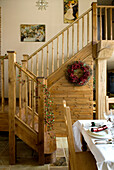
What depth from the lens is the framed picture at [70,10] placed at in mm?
5855

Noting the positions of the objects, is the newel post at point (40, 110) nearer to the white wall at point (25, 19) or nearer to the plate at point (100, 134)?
the plate at point (100, 134)

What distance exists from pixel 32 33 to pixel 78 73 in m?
2.63

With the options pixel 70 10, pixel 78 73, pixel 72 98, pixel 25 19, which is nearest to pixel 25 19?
pixel 25 19

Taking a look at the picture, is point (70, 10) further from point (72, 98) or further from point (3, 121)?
point (3, 121)

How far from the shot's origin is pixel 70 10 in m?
5.86

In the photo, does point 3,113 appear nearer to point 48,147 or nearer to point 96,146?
point 48,147

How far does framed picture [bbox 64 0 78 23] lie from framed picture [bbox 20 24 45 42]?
946 mm

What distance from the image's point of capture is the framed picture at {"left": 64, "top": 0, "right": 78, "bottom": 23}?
5855 mm

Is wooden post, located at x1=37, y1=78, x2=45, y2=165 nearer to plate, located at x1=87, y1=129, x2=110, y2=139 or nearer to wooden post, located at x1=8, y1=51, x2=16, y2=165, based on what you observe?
wooden post, located at x1=8, y1=51, x2=16, y2=165

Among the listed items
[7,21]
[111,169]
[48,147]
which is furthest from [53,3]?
[111,169]

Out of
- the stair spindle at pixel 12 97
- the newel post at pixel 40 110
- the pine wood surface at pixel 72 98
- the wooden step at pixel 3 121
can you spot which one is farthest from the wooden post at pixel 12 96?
the pine wood surface at pixel 72 98

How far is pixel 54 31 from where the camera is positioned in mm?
5871

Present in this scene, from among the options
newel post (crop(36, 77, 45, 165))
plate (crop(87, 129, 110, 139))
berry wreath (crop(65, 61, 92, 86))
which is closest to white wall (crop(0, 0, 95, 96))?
berry wreath (crop(65, 61, 92, 86))

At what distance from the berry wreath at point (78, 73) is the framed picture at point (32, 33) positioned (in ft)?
7.24
